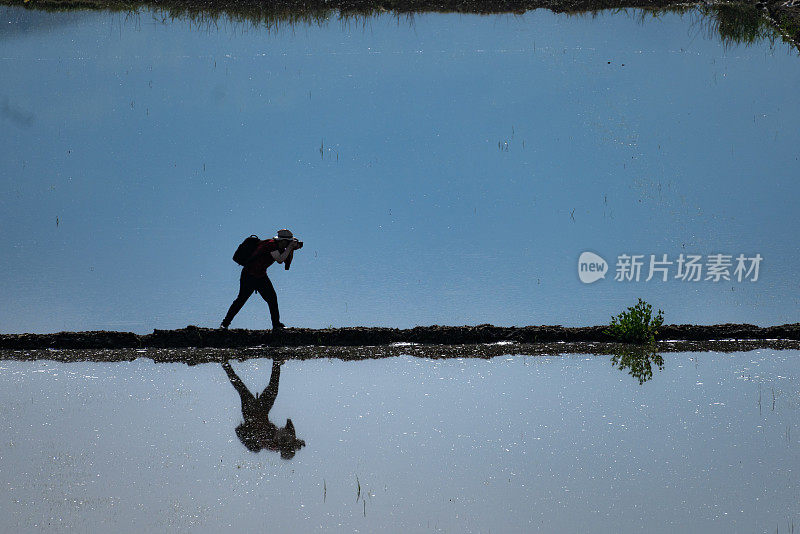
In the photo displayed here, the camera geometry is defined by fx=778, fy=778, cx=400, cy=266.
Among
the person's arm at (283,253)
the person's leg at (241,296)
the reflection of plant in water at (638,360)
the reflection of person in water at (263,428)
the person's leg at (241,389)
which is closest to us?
the reflection of person in water at (263,428)

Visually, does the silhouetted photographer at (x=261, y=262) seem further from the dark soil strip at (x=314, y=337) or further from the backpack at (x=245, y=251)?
the dark soil strip at (x=314, y=337)

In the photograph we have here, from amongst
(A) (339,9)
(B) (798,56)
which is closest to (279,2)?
(A) (339,9)

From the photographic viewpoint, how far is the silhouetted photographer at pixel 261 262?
9.76m

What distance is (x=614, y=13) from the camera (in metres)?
12.9

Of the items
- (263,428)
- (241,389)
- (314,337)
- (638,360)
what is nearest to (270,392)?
(241,389)

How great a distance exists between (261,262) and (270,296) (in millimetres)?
479

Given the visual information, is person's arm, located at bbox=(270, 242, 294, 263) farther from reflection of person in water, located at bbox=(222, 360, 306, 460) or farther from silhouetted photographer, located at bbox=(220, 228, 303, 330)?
reflection of person in water, located at bbox=(222, 360, 306, 460)

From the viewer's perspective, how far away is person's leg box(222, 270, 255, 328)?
32.8ft

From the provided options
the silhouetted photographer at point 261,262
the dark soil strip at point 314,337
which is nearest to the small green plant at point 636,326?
the dark soil strip at point 314,337

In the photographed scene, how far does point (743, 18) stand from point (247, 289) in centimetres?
912

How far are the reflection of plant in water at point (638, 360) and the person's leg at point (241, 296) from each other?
460 centimetres

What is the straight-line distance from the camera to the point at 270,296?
33.0 ft

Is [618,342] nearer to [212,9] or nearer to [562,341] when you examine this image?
[562,341]

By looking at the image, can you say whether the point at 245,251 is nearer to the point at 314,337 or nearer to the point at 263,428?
the point at 314,337
